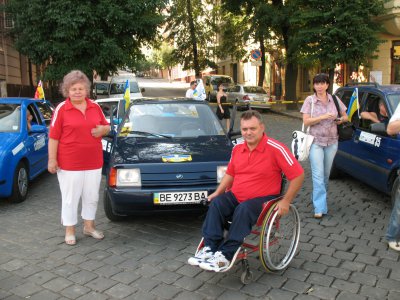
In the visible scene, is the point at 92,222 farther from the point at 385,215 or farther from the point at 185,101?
the point at 385,215

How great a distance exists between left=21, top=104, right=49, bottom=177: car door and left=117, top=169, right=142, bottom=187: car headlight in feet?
9.02

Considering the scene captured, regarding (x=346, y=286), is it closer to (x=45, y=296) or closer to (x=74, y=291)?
(x=74, y=291)

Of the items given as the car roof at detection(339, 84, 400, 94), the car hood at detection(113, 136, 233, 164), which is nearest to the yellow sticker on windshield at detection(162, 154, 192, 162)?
the car hood at detection(113, 136, 233, 164)

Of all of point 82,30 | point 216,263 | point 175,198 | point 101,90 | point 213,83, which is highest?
point 82,30

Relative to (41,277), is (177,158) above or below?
above

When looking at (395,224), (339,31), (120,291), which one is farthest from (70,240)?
(339,31)

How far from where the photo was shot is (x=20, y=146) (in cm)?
665

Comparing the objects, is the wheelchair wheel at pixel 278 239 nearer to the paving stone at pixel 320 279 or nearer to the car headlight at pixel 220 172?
the paving stone at pixel 320 279

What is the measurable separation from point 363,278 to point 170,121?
11.0 feet

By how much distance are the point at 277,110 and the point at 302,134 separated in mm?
17216

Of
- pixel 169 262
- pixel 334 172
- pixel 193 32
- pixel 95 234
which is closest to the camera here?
pixel 169 262

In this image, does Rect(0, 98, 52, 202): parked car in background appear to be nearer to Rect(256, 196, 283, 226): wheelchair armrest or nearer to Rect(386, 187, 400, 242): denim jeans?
Rect(256, 196, 283, 226): wheelchair armrest

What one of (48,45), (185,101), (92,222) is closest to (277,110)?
(48,45)

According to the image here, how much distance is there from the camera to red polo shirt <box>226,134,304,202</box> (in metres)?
3.79
